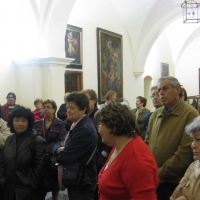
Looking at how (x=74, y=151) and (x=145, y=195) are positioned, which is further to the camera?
(x=74, y=151)

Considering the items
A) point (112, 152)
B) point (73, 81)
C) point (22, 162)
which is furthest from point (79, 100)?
point (73, 81)

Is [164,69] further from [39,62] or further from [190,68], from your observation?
[39,62]

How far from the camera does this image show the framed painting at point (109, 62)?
10758 mm

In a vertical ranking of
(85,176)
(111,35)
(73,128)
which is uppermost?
(111,35)

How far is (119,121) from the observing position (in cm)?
203

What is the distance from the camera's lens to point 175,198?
2455mm

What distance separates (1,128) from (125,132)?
7.87ft

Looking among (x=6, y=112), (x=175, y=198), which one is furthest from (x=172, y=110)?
(x=6, y=112)

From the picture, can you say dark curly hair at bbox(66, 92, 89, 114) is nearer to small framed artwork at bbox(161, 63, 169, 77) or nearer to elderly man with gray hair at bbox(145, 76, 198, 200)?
elderly man with gray hair at bbox(145, 76, 198, 200)

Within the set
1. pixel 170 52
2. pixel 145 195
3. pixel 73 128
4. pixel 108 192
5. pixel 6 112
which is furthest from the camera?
pixel 170 52

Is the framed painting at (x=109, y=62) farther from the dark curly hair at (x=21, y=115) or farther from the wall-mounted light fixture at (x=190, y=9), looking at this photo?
the dark curly hair at (x=21, y=115)

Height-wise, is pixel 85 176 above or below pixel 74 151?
below

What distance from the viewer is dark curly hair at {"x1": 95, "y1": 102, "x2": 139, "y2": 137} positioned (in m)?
2.02

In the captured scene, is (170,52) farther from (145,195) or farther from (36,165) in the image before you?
(145,195)
